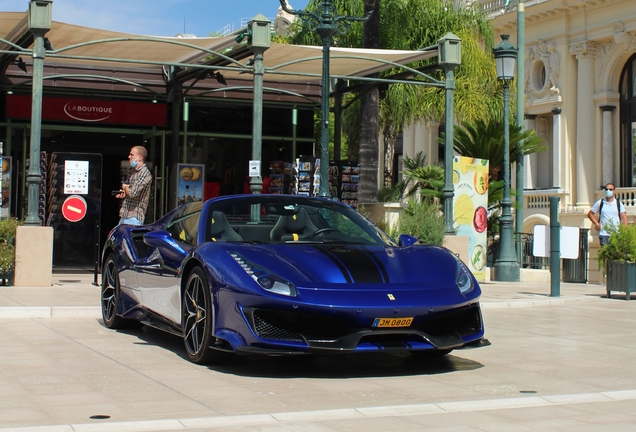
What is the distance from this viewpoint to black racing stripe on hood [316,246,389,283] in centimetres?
671

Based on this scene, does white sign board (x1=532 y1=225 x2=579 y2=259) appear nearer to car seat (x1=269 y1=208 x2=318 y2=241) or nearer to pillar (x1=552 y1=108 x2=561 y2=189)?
car seat (x1=269 y1=208 x2=318 y2=241)

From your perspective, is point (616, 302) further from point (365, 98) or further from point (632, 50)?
point (632, 50)

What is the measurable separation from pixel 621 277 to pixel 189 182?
9119 millimetres

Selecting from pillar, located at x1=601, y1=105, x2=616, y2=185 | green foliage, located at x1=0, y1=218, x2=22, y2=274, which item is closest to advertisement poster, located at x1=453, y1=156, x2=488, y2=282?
green foliage, located at x1=0, y1=218, x2=22, y2=274

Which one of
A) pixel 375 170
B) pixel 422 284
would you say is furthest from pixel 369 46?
pixel 422 284

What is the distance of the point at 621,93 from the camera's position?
41500mm

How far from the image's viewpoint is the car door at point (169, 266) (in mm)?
7746

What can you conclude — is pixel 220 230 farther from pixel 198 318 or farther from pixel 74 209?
pixel 74 209

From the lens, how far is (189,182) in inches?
771

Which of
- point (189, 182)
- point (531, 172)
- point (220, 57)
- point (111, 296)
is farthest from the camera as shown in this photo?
point (531, 172)

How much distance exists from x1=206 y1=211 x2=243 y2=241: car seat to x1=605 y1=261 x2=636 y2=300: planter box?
895cm

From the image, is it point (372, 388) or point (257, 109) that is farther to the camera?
point (257, 109)

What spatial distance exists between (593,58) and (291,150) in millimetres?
24592

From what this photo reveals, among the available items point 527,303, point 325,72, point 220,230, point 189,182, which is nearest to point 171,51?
point 325,72
